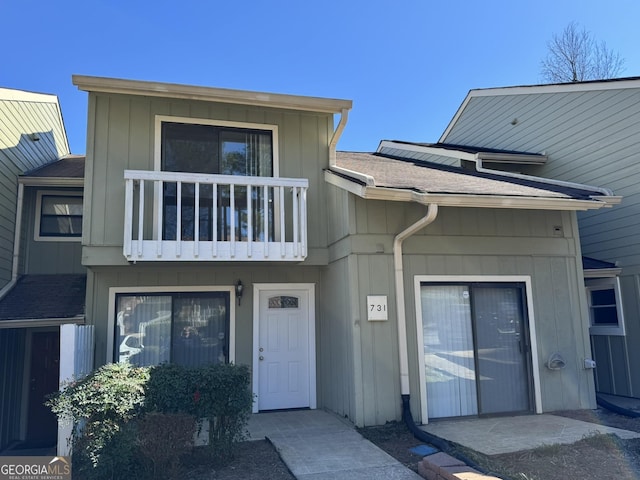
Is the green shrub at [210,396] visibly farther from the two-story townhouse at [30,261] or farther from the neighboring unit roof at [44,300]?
the two-story townhouse at [30,261]

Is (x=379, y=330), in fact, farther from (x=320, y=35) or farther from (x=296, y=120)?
(x=320, y=35)

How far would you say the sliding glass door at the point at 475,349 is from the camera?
21.9 feet

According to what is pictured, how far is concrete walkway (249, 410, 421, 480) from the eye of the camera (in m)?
4.68

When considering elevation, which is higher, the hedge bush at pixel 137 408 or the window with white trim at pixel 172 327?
the window with white trim at pixel 172 327

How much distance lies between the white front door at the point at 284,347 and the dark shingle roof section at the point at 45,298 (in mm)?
2840

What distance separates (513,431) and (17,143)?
9473 mm

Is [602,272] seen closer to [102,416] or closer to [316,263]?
[316,263]

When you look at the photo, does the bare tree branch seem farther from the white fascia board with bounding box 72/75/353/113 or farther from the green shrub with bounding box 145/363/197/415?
the green shrub with bounding box 145/363/197/415

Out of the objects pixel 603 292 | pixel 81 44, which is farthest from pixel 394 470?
pixel 81 44

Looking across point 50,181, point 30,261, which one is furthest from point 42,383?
point 50,181

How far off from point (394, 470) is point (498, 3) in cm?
930

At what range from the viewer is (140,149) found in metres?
7.36

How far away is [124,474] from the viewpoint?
4438 mm

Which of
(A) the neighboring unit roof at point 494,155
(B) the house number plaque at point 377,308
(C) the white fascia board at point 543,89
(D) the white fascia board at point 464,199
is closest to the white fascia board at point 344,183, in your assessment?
(D) the white fascia board at point 464,199
